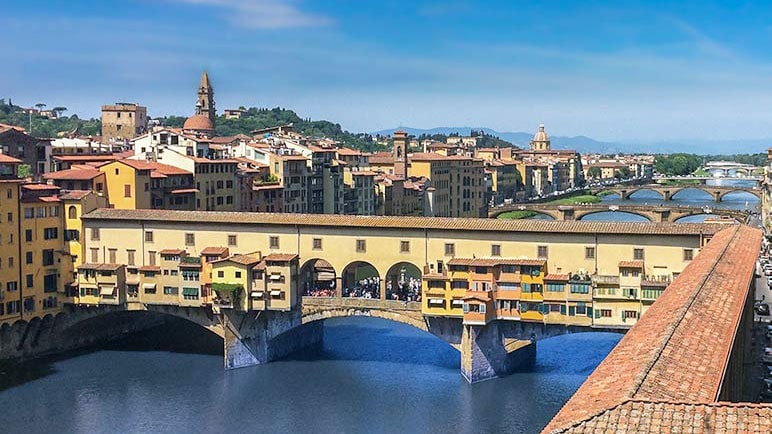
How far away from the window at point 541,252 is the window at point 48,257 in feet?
64.0

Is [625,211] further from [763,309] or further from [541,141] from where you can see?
[541,141]

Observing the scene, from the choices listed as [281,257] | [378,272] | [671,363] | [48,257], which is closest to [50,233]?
[48,257]

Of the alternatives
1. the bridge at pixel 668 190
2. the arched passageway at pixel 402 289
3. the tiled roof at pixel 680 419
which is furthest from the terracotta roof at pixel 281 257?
the bridge at pixel 668 190

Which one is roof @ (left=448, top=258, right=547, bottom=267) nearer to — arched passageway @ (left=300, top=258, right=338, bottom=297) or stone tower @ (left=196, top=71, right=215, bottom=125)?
arched passageway @ (left=300, top=258, right=338, bottom=297)

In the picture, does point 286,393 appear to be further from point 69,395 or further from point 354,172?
point 354,172

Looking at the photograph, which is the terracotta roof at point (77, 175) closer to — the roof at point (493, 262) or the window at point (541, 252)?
the roof at point (493, 262)


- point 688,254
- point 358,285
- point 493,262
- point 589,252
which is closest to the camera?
point 688,254

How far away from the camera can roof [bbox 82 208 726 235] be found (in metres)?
35.6

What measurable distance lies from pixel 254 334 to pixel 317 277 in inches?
550

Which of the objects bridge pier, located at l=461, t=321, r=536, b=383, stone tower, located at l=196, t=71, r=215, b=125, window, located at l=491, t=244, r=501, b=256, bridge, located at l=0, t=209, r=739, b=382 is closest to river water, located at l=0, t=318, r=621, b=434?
bridge pier, located at l=461, t=321, r=536, b=383

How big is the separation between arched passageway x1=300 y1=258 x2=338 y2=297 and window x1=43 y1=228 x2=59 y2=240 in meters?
10.3

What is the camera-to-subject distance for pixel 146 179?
1881 inches

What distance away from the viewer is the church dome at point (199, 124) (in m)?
90.9

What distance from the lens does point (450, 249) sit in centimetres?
3741
